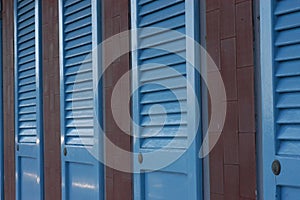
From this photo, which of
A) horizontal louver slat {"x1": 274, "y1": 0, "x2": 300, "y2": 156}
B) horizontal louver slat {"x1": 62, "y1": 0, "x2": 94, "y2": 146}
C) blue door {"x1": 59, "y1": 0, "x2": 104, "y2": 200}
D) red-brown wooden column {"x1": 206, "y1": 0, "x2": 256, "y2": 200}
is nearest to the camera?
horizontal louver slat {"x1": 274, "y1": 0, "x2": 300, "y2": 156}

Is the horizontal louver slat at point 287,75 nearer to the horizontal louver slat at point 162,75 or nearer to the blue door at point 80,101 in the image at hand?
the horizontal louver slat at point 162,75

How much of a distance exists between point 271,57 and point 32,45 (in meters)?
2.64

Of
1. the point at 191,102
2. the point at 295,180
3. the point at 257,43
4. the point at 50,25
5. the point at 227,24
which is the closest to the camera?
the point at 295,180

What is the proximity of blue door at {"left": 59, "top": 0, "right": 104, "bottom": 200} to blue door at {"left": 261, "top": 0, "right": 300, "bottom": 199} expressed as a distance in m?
1.33

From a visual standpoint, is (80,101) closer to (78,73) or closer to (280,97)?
(78,73)

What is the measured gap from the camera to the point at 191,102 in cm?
225

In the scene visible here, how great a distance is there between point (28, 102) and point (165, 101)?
→ 2050 mm

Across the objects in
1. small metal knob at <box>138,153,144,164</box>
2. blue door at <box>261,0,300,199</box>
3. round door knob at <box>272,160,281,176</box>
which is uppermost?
blue door at <box>261,0,300,199</box>

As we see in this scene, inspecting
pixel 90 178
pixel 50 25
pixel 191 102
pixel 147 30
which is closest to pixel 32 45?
pixel 50 25

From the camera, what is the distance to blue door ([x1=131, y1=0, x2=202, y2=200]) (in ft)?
7.38

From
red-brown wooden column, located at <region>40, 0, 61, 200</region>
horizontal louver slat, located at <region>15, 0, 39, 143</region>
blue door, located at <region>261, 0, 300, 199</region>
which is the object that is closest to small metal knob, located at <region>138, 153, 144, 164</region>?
blue door, located at <region>261, 0, 300, 199</region>

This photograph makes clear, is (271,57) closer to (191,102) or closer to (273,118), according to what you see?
(273,118)

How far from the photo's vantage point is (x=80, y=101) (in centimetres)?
330

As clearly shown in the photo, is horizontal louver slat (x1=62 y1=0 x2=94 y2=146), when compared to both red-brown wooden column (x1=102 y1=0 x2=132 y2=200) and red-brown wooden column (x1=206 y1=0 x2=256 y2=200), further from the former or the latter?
red-brown wooden column (x1=206 y1=0 x2=256 y2=200)
